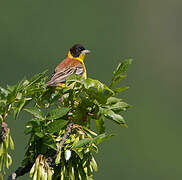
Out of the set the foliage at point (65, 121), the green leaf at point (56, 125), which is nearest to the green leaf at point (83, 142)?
the foliage at point (65, 121)

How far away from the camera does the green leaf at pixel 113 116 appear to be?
3029mm

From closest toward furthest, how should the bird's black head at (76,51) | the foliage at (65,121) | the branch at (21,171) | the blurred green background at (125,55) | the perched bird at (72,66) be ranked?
the branch at (21,171)
the foliage at (65,121)
the perched bird at (72,66)
the bird's black head at (76,51)
the blurred green background at (125,55)

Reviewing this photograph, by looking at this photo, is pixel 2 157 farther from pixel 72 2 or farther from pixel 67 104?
pixel 72 2

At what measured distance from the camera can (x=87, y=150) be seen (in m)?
3.08

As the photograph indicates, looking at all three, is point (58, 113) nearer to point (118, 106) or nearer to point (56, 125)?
point (56, 125)

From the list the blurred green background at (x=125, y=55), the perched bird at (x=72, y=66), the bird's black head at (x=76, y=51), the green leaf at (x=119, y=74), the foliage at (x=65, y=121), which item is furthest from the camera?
the blurred green background at (x=125, y=55)

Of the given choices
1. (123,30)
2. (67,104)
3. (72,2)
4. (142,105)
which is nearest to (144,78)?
(142,105)

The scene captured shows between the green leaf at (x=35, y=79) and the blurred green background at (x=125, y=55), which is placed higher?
the blurred green background at (x=125, y=55)

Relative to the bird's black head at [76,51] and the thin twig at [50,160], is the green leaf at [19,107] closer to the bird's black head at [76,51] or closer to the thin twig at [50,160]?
the thin twig at [50,160]

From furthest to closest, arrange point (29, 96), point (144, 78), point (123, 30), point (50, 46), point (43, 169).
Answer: point (123, 30) → point (50, 46) → point (144, 78) → point (29, 96) → point (43, 169)

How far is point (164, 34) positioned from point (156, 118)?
448 inches

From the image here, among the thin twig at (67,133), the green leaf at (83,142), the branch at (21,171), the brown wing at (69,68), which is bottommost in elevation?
the branch at (21,171)

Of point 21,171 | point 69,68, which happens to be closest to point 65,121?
point 21,171

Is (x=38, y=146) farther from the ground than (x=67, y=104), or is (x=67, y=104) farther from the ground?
(x=67, y=104)
